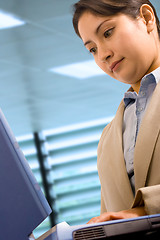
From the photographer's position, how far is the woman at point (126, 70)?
947mm

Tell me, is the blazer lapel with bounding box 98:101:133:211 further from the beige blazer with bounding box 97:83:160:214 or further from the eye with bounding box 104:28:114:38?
the eye with bounding box 104:28:114:38

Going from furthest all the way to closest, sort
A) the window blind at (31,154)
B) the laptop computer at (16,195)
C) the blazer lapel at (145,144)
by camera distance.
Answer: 1. the window blind at (31,154)
2. the blazer lapel at (145,144)
3. the laptop computer at (16,195)

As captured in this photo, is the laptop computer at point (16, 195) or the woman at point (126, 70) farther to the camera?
the woman at point (126, 70)

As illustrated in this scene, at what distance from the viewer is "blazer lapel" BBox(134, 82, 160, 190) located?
0.91 m

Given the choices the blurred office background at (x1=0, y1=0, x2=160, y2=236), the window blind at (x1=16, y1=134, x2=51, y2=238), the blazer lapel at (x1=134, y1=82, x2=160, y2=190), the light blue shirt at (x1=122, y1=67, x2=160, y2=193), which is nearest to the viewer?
the blazer lapel at (x1=134, y1=82, x2=160, y2=190)

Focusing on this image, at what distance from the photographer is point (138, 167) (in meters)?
0.92

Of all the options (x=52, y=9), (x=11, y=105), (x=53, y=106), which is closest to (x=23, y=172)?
(x=52, y=9)

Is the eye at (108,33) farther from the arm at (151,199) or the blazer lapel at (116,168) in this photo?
the arm at (151,199)

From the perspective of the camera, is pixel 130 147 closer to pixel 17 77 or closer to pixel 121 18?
pixel 121 18

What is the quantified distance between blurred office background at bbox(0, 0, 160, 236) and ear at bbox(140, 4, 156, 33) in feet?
2.21

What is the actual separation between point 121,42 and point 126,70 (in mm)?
84

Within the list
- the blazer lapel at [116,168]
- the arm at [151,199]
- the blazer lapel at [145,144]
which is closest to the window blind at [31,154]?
the blazer lapel at [116,168]

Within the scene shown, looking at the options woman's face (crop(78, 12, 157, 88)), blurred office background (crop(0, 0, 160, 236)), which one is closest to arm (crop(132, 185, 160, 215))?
woman's face (crop(78, 12, 157, 88))

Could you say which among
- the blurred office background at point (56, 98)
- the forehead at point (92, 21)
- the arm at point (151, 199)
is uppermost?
the blurred office background at point (56, 98)
